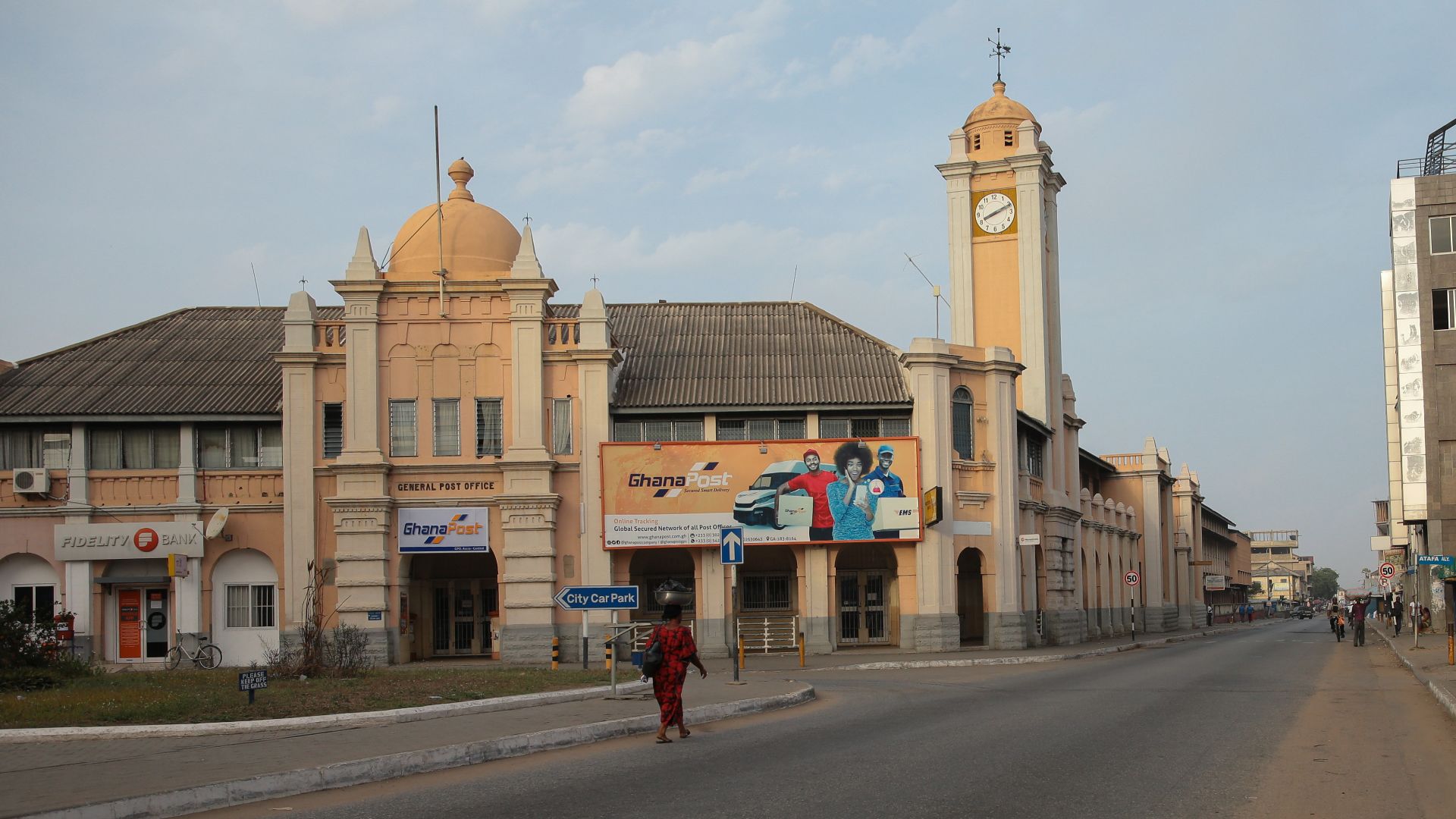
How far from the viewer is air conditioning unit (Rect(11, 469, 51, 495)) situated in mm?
37250

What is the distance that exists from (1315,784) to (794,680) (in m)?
13.7

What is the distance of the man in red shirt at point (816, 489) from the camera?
38.2 meters

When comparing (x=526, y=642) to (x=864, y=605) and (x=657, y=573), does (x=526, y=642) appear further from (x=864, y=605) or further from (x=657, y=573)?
(x=864, y=605)

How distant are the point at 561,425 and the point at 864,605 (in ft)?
35.2

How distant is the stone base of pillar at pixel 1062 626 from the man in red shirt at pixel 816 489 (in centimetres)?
1070

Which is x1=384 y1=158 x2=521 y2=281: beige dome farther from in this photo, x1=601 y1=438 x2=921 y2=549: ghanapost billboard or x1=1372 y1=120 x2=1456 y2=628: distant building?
x1=1372 y1=120 x2=1456 y2=628: distant building

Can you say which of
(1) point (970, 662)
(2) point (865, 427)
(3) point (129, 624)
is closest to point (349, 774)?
(1) point (970, 662)

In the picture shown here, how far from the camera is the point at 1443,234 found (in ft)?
158

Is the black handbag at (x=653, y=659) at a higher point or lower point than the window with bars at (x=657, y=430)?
lower

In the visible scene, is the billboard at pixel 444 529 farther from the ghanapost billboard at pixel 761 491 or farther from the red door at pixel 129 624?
the red door at pixel 129 624

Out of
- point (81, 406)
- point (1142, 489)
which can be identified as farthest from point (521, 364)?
point (1142, 489)

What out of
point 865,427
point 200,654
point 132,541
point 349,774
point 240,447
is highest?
point 865,427

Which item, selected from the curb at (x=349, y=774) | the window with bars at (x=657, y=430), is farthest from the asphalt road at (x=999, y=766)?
the window with bars at (x=657, y=430)

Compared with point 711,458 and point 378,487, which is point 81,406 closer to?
point 378,487
